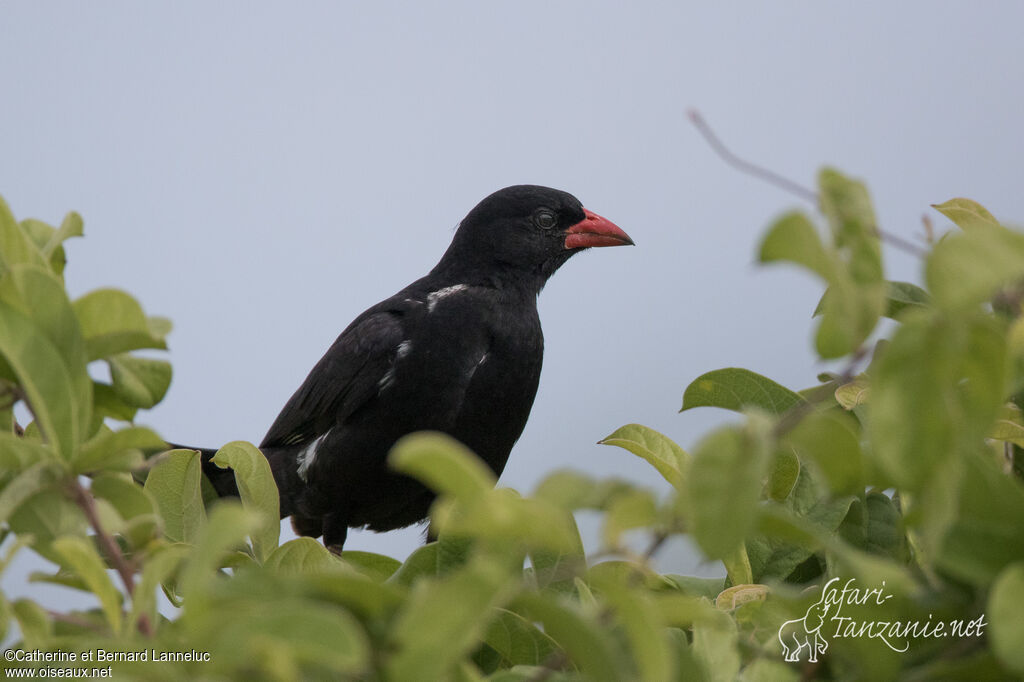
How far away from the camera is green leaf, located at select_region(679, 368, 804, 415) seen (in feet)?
4.89

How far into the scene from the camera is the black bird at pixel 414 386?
454cm

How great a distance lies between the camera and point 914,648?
34.6 inches

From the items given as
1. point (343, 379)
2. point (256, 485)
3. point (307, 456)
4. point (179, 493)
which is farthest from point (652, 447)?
point (307, 456)

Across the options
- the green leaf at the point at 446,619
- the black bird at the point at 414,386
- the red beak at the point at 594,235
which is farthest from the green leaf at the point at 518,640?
the red beak at the point at 594,235

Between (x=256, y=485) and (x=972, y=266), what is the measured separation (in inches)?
48.7

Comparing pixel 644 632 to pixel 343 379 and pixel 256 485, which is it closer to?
pixel 256 485

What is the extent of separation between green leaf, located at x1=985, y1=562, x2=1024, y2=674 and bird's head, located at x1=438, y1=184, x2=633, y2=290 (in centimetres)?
446

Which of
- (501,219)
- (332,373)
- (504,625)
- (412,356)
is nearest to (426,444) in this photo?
(504,625)

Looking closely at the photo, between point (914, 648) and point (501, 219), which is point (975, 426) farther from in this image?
point (501, 219)

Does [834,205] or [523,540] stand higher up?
[834,205]

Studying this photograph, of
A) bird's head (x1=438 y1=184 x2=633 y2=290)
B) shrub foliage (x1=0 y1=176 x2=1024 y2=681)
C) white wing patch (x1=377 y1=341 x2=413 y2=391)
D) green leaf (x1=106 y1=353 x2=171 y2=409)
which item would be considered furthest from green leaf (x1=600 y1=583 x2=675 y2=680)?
bird's head (x1=438 y1=184 x2=633 y2=290)

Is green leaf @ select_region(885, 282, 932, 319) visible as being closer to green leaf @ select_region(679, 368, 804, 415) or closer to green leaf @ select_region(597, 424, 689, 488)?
green leaf @ select_region(679, 368, 804, 415)

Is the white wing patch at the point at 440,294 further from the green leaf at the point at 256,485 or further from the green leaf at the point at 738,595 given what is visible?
the green leaf at the point at 738,595

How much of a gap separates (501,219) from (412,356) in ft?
3.47
